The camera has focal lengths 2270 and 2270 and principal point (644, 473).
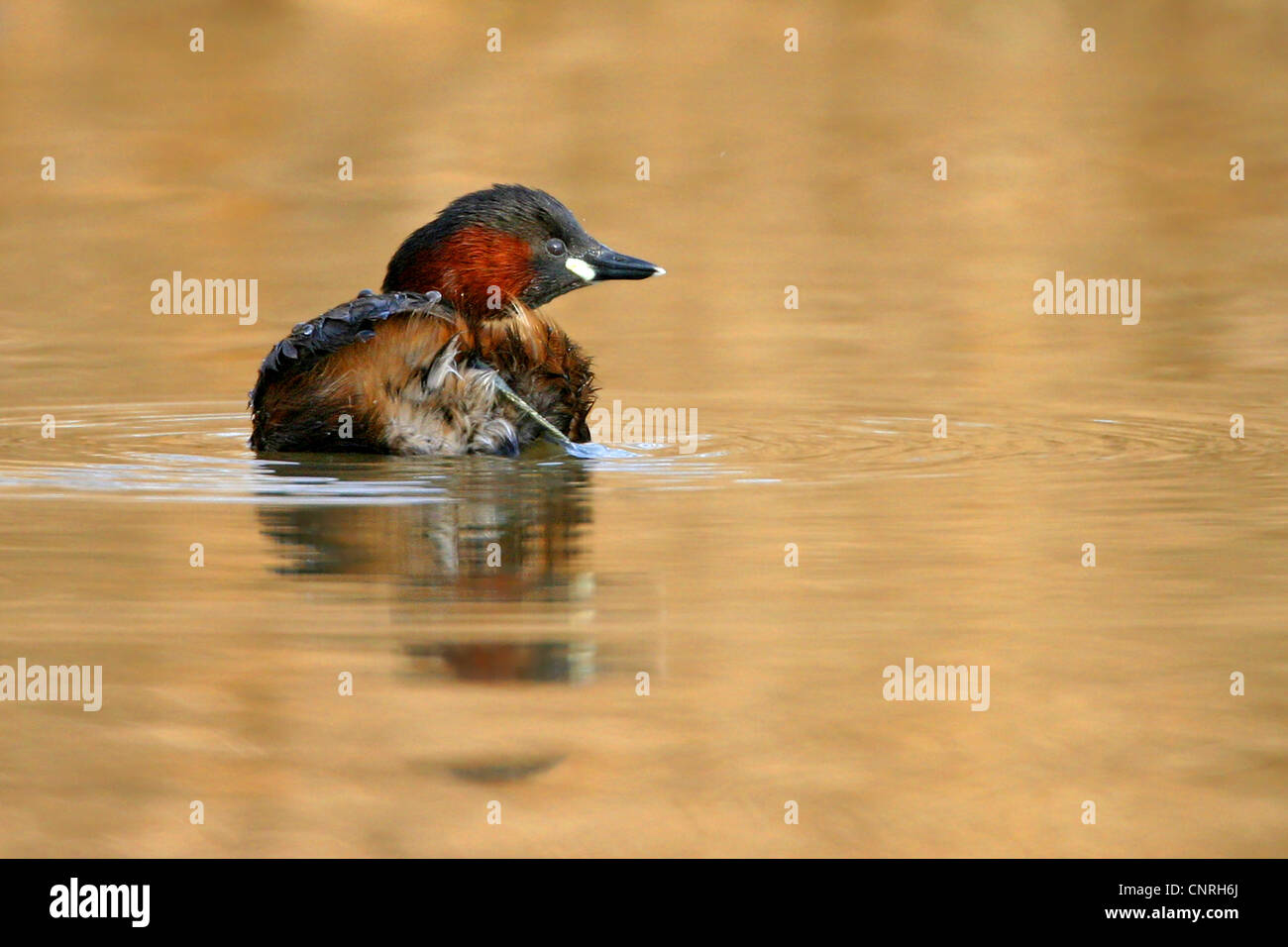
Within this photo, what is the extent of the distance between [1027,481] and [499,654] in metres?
2.90

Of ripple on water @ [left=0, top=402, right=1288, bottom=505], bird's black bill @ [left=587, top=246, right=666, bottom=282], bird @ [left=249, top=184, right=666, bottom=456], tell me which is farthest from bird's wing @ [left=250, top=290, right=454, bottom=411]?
bird's black bill @ [left=587, top=246, right=666, bottom=282]

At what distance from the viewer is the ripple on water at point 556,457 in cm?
732

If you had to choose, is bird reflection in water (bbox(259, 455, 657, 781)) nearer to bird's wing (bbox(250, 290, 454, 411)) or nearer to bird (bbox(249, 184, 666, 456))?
bird (bbox(249, 184, 666, 456))

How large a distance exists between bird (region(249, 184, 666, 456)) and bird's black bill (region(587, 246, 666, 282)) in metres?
0.47

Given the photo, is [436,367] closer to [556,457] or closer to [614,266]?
[556,457]

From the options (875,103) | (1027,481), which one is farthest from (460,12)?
(1027,481)

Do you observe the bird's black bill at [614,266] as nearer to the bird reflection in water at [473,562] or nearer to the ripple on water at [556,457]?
the ripple on water at [556,457]

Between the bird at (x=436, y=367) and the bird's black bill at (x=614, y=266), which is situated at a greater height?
the bird's black bill at (x=614, y=266)

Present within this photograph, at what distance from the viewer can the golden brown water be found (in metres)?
4.42

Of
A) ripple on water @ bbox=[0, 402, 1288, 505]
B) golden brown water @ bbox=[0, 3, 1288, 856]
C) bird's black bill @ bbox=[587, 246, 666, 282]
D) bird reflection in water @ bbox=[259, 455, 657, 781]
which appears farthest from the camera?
bird's black bill @ bbox=[587, 246, 666, 282]

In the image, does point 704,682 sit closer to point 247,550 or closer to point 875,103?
point 247,550

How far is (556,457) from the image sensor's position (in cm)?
790

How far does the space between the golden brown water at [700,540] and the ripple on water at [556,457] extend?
0.10 feet

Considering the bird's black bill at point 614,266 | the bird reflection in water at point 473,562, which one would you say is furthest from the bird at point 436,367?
the bird's black bill at point 614,266
